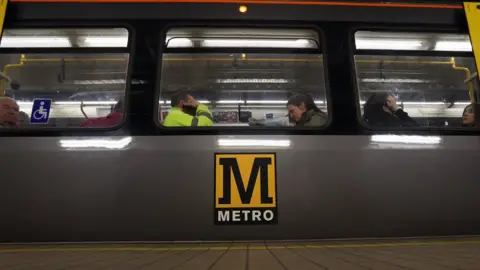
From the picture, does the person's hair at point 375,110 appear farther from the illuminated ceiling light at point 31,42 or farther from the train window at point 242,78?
the illuminated ceiling light at point 31,42

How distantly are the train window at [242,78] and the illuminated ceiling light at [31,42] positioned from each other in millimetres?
Answer: 1017

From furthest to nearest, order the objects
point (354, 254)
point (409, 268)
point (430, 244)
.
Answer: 1. point (430, 244)
2. point (354, 254)
3. point (409, 268)

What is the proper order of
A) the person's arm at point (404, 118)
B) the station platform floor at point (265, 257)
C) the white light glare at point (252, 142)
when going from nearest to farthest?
the station platform floor at point (265, 257)
the white light glare at point (252, 142)
the person's arm at point (404, 118)

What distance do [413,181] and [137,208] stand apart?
263 cm

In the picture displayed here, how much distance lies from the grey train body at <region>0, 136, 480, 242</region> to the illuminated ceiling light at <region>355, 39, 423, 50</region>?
0.96 metres

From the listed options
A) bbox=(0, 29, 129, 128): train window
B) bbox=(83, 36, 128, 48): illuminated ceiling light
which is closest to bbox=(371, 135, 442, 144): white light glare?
bbox=(0, 29, 129, 128): train window

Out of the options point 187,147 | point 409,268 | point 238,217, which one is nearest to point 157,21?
point 187,147

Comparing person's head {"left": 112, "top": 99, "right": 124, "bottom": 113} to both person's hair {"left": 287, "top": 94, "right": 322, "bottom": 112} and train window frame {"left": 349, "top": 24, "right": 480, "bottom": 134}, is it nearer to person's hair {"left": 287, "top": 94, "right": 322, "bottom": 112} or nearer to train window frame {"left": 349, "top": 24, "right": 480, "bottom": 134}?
person's hair {"left": 287, "top": 94, "right": 322, "bottom": 112}

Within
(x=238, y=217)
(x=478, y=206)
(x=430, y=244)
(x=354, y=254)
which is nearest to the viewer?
(x=354, y=254)

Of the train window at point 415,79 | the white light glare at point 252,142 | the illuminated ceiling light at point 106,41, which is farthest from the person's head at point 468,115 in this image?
the illuminated ceiling light at point 106,41

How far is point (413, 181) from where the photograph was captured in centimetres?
362

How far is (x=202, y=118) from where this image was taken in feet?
12.2

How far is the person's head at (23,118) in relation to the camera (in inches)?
144

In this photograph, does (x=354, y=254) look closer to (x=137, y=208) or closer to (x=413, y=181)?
(x=413, y=181)
